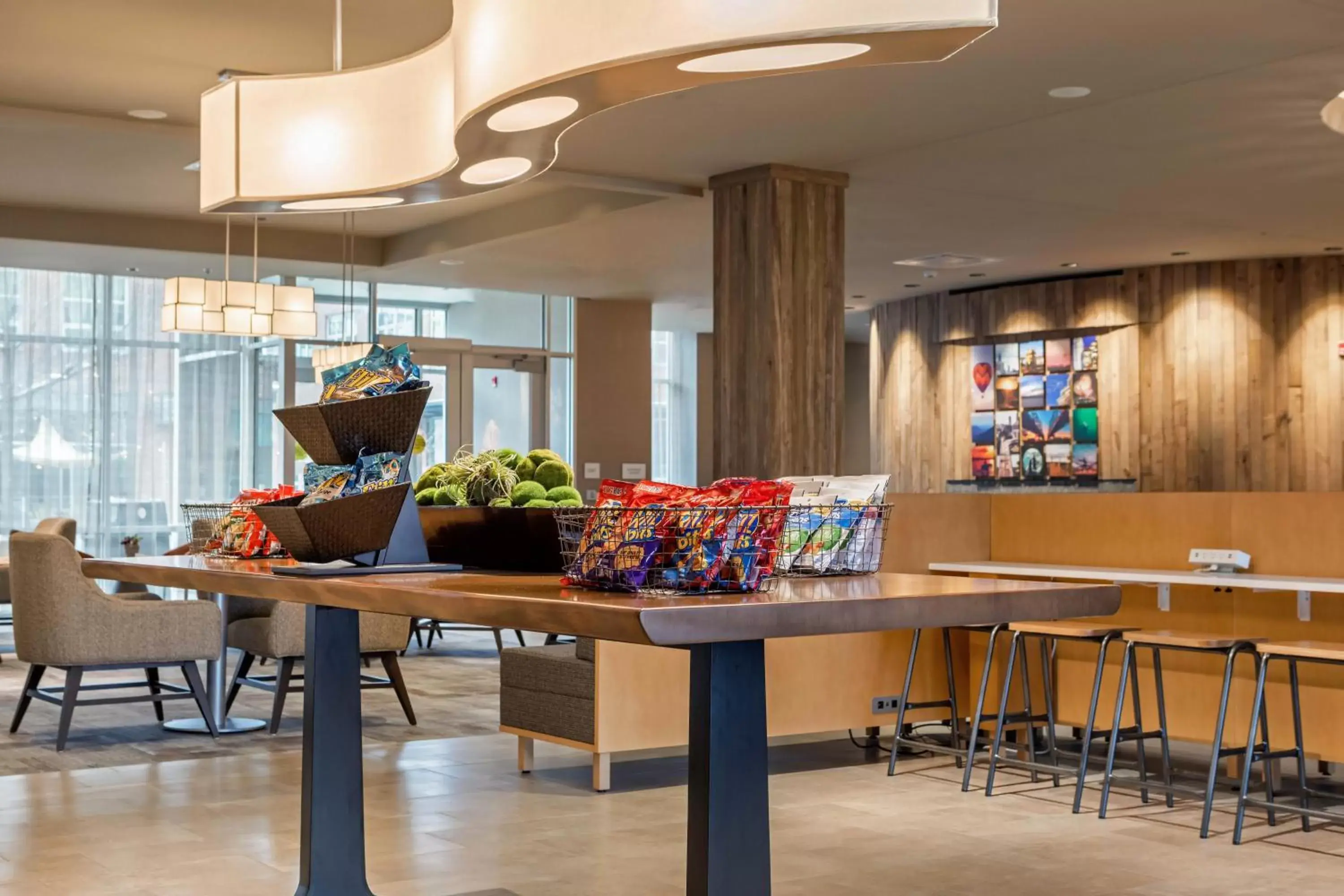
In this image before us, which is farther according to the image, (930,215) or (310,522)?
(930,215)

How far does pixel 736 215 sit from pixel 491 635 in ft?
14.4

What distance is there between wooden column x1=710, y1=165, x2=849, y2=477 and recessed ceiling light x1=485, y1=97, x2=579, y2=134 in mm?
5943

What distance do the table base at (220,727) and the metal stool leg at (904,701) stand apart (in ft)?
9.56

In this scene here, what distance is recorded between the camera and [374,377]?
8.58 ft

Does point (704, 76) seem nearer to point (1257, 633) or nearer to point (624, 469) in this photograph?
point (1257, 633)

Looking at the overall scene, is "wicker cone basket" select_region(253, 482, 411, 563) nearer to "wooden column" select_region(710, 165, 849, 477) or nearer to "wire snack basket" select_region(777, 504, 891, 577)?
"wire snack basket" select_region(777, 504, 891, 577)

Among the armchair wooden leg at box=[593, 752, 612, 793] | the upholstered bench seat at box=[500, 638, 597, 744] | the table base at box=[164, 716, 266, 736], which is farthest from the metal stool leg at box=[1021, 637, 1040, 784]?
the table base at box=[164, 716, 266, 736]

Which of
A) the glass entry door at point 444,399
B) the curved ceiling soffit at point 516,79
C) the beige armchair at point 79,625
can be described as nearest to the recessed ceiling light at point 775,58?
the curved ceiling soffit at point 516,79

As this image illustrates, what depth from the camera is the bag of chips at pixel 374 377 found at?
102 inches

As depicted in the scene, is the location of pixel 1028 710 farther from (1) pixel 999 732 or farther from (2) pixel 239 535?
(2) pixel 239 535

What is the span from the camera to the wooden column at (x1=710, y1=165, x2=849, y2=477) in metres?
7.95

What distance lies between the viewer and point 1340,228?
10.2m

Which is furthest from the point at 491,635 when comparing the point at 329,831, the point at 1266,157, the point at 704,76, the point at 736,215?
the point at 704,76

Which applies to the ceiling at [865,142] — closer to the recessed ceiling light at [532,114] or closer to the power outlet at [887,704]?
the power outlet at [887,704]
